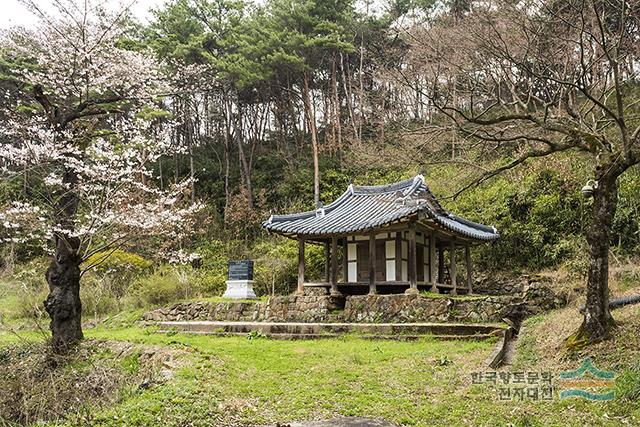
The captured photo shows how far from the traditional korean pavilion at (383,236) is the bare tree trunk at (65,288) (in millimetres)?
6821

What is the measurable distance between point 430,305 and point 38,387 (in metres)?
8.57

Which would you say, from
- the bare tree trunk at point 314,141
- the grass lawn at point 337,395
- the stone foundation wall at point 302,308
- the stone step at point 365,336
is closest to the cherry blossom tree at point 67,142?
the grass lawn at point 337,395

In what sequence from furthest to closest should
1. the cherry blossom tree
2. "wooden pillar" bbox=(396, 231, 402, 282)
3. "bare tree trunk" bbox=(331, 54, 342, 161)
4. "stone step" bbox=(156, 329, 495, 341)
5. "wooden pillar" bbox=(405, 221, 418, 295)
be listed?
1. "bare tree trunk" bbox=(331, 54, 342, 161)
2. "wooden pillar" bbox=(396, 231, 402, 282)
3. "wooden pillar" bbox=(405, 221, 418, 295)
4. "stone step" bbox=(156, 329, 495, 341)
5. the cherry blossom tree

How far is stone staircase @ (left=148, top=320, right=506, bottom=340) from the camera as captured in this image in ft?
37.1

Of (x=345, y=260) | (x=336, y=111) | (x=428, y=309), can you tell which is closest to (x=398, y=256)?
(x=345, y=260)

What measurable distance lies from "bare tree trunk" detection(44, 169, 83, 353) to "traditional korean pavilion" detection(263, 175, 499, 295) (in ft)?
22.4

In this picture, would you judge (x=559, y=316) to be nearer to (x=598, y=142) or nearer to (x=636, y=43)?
(x=598, y=142)

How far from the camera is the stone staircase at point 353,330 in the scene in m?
11.3

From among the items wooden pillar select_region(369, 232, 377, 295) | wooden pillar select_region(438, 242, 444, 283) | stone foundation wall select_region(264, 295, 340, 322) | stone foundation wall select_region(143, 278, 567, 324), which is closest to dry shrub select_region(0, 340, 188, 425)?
stone foundation wall select_region(264, 295, 340, 322)

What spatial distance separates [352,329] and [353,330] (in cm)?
3

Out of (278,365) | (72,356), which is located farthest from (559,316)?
(72,356)

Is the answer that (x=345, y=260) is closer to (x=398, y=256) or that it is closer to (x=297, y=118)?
(x=398, y=256)

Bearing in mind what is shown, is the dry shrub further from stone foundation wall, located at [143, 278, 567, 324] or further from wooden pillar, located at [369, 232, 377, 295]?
wooden pillar, located at [369, 232, 377, 295]

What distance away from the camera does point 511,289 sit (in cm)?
1925
